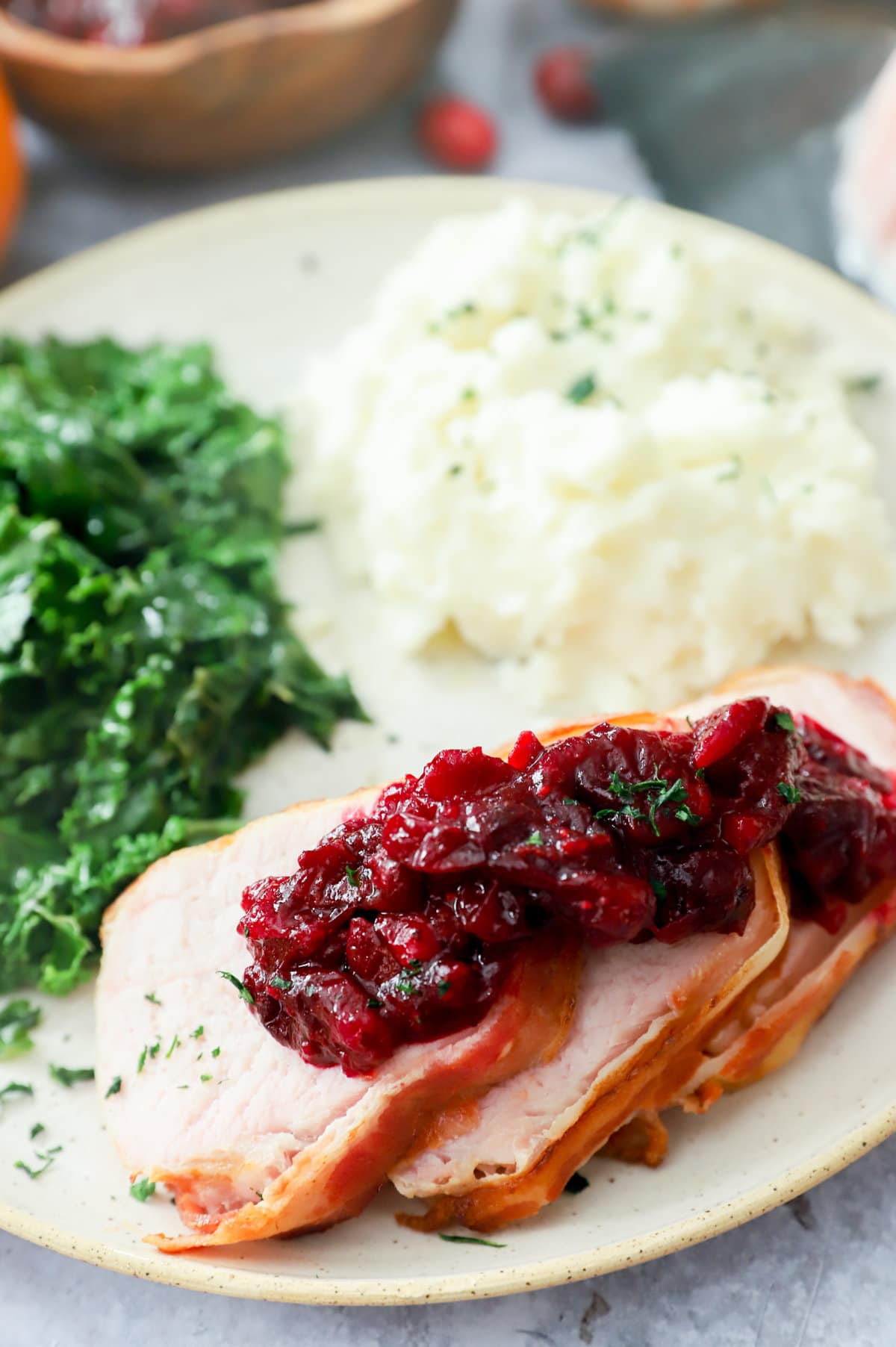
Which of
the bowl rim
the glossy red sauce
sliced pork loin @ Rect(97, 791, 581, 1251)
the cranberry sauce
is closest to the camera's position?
the cranberry sauce

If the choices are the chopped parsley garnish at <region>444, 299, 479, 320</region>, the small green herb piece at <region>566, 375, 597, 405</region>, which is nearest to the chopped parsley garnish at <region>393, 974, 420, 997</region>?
the small green herb piece at <region>566, 375, 597, 405</region>

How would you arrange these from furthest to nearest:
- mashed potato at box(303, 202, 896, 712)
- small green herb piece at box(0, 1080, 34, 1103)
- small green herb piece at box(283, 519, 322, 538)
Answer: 1. small green herb piece at box(283, 519, 322, 538)
2. mashed potato at box(303, 202, 896, 712)
3. small green herb piece at box(0, 1080, 34, 1103)

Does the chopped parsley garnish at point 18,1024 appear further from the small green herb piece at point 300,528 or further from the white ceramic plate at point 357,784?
the small green herb piece at point 300,528

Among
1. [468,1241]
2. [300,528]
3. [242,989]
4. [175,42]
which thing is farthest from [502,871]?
[175,42]

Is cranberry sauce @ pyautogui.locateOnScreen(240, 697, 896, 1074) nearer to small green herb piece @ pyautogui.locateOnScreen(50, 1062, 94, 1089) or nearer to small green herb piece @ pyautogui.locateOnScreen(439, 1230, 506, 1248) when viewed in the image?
small green herb piece @ pyautogui.locateOnScreen(439, 1230, 506, 1248)

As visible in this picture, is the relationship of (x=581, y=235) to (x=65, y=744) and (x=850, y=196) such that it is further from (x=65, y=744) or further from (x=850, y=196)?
(x=65, y=744)

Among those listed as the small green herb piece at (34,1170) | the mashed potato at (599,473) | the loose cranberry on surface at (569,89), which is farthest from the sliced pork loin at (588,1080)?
the loose cranberry on surface at (569,89)
